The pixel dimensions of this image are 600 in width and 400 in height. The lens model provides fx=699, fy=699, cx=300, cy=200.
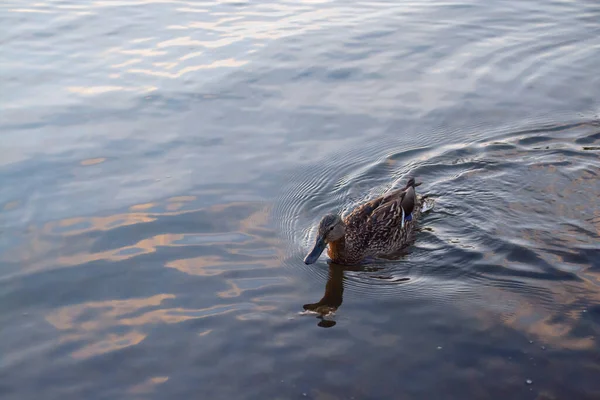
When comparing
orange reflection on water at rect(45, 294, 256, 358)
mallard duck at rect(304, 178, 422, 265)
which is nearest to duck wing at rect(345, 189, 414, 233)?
mallard duck at rect(304, 178, 422, 265)

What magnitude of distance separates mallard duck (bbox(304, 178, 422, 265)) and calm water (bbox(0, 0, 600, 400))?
9.1 inches

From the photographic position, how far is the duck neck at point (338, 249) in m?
7.91

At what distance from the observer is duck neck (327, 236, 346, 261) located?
7.91 m

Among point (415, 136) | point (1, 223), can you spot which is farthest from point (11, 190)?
point (415, 136)

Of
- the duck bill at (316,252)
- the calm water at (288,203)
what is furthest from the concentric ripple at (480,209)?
the duck bill at (316,252)

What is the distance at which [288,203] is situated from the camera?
28.4 feet

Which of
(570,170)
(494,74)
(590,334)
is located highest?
(494,74)

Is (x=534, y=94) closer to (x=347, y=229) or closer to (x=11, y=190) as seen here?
(x=347, y=229)

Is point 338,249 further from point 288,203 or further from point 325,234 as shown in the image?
point 288,203

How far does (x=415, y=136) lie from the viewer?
33.3 feet

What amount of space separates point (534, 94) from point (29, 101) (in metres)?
8.04

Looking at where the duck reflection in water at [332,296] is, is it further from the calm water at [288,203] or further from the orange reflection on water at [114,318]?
the orange reflection on water at [114,318]

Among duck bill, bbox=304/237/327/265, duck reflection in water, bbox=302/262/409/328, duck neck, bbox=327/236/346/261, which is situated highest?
duck bill, bbox=304/237/327/265

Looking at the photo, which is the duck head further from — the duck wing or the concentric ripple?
the duck wing
